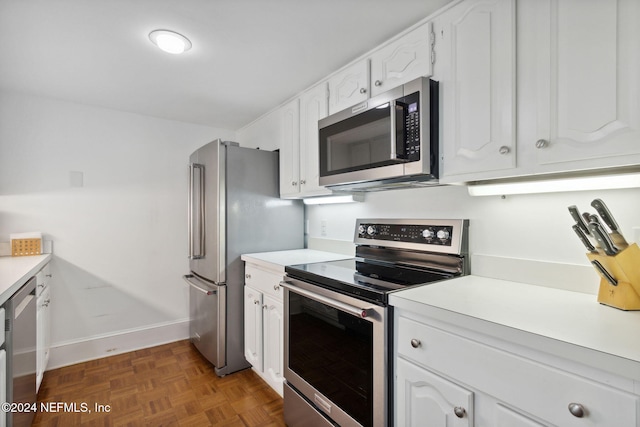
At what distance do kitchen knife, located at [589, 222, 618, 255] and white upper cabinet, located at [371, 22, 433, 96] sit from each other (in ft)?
2.88

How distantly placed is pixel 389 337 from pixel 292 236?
5.13ft

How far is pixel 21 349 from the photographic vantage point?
1.52 m

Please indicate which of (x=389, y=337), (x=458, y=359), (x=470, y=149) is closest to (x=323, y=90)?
(x=470, y=149)

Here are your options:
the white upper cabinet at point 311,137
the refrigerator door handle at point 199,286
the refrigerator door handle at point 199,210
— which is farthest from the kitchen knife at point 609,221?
the refrigerator door handle at point 199,210

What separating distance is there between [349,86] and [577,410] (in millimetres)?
1721

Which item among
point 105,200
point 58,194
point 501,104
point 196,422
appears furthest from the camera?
point 105,200

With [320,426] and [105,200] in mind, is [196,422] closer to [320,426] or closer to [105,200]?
A: [320,426]

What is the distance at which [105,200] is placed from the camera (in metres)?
2.74

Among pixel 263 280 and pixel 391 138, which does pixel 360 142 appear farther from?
pixel 263 280

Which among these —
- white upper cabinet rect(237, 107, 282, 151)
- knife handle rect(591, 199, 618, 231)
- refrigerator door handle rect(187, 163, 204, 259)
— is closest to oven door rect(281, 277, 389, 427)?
knife handle rect(591, 199, 618, 231)

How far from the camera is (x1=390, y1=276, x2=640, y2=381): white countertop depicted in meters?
0.73

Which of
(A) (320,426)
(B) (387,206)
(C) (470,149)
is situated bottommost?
(A) (320,426)

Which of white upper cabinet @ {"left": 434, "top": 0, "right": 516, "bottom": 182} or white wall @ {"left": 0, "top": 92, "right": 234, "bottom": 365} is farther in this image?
white wall @ {"left": 0, "top": 92, "right": 234, "bottom": 365}

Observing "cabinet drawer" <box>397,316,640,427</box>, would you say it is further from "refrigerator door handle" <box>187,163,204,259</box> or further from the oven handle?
"refrigerator door handle" <box>187,163,204,259</box>
